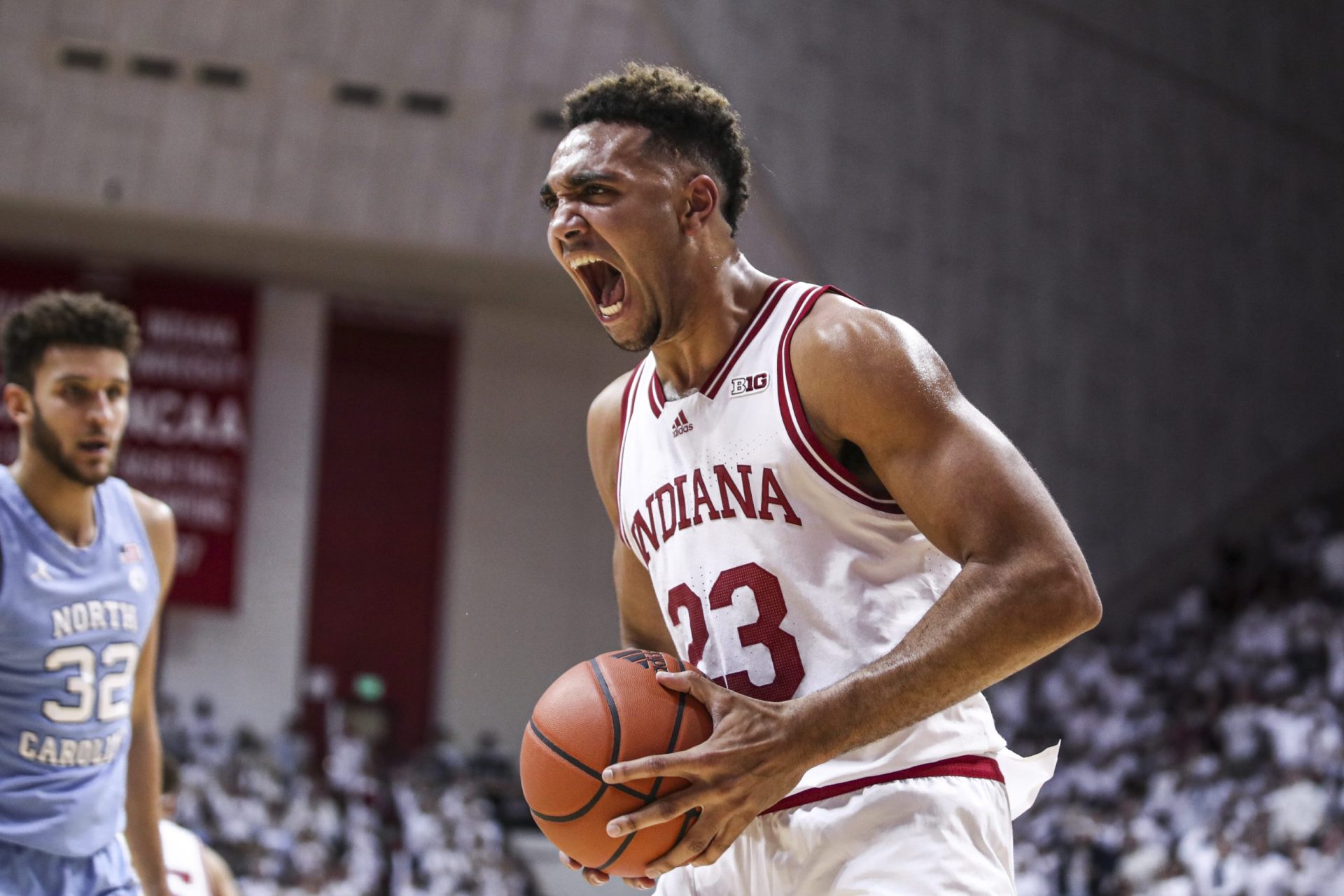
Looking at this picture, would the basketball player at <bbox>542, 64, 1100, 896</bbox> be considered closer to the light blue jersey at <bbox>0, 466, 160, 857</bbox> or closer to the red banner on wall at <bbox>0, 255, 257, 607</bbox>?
the light blue jersey at <bbox>0, 466, 160, 857</bbox>

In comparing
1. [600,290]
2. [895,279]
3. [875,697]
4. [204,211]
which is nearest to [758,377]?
[600,290]

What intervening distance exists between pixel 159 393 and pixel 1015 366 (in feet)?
34.2

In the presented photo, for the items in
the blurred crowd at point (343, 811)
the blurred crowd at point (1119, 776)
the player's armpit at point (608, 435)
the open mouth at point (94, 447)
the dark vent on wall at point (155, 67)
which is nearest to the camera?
the player's armpit at point (608, 435)

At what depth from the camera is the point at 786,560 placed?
2584 millimetres

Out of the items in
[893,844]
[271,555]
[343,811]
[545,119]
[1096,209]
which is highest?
[1096,209]

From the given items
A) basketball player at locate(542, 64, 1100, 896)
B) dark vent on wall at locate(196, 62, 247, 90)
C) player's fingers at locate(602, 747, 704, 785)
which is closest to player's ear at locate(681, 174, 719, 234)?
basketball player at locate(542, 64, 1100, 896)

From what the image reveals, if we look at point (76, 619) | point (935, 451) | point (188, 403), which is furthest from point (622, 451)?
point (188, 403)

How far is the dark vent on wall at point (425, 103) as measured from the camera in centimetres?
1569

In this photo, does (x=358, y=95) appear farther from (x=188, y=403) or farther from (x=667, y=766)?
(x=667, y=766)

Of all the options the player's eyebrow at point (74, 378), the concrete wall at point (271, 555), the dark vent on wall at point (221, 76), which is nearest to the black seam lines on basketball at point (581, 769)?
the player's eyebrow at point (74, 378)

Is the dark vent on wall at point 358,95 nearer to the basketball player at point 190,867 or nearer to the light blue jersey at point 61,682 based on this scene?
the basketball player at point 190,867

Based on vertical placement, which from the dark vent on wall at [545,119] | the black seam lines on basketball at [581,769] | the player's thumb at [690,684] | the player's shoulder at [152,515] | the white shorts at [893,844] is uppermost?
the dark vent on wall at [545,119]

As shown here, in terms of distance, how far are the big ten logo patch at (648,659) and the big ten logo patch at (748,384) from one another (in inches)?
19.5

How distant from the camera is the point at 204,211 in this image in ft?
51.1
